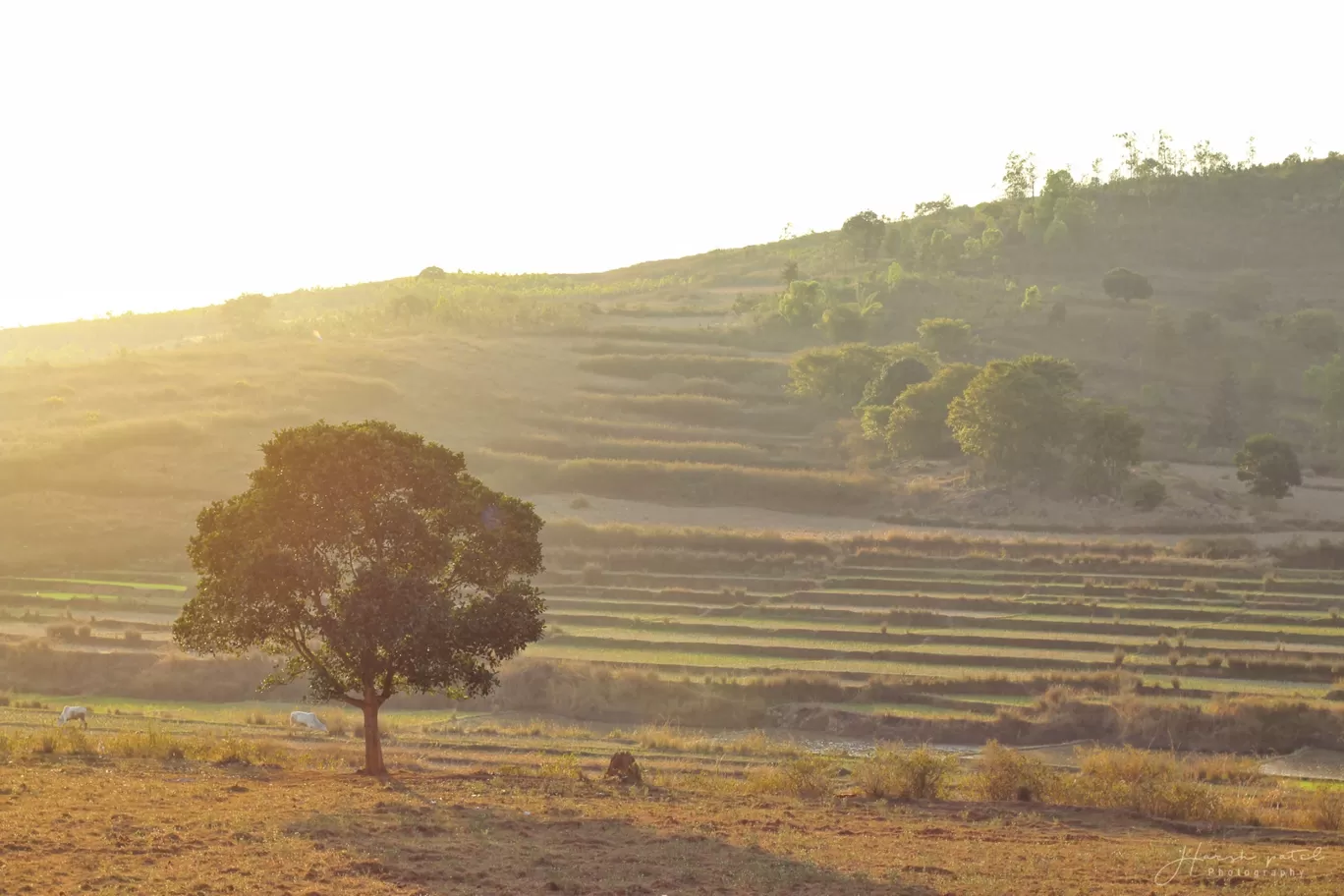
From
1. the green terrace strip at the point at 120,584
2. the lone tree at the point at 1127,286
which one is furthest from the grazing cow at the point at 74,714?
the lone tree at the point at 1127,286

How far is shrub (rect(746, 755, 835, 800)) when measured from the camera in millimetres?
29266

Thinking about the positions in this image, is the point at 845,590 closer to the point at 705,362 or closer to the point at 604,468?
the point at 604,468

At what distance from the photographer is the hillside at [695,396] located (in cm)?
9381

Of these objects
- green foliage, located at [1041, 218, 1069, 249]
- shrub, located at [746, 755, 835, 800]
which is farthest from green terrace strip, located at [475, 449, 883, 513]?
green foliage, located at [1041, 218, 1069, 249]

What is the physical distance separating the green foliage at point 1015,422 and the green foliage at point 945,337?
138ft

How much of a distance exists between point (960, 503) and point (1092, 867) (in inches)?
3028

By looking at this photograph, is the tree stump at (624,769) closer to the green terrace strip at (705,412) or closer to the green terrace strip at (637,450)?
the green terrace strip at (637,450)

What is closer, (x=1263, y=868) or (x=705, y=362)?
(x=1263, y=868)

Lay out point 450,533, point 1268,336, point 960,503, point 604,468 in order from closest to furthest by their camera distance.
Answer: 1. point 450,533
2. point 960,503
3. point 604,468
4. point 1268,336

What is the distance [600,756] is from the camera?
1534 inches

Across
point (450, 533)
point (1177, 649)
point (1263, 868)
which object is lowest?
point (1177, 649)

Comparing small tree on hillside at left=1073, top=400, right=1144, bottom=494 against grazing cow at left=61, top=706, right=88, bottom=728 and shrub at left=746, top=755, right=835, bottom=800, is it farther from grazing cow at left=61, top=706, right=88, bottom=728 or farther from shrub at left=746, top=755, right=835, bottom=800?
grazing cow at left=61, top=706, right=88, bottom=728

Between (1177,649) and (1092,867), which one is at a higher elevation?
(1092,867)

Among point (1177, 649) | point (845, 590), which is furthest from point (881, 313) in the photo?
point (1177, 649)
